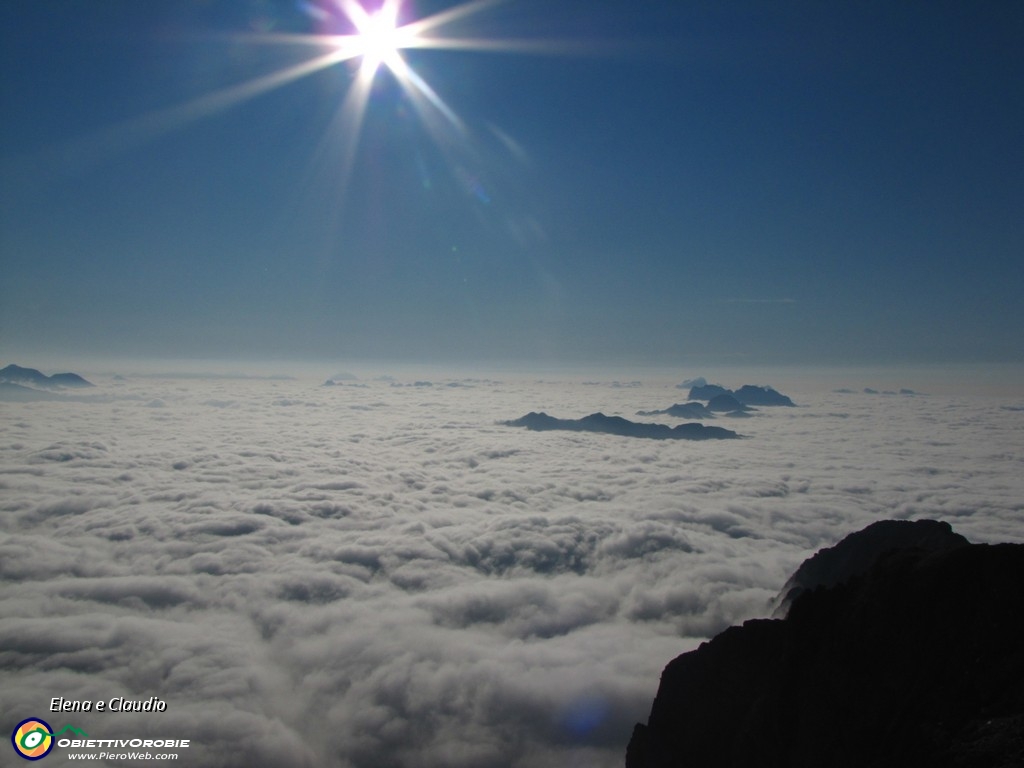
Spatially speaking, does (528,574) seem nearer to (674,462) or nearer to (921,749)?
(921,749)

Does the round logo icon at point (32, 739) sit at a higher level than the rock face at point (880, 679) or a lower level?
lower

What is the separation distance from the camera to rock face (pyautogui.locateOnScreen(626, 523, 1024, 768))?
13.4 meters

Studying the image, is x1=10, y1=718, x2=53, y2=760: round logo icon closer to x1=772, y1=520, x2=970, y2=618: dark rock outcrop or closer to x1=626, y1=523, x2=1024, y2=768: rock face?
x1=626, y1=523, x2=1024, y2=768: rock face

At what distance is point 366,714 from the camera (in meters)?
49.6

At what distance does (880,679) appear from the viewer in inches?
657

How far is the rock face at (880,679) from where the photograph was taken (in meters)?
13.4

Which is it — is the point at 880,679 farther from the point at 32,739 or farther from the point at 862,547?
the point at 32,739

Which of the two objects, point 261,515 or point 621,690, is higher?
point 261,515

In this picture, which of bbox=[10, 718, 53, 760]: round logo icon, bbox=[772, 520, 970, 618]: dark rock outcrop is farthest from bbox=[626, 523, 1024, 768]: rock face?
bbox=[10, 718, 53, 760]: round logo icon

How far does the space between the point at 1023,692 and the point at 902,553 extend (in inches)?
290

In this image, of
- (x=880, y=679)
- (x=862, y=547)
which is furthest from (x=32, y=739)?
(x=862, y=547)

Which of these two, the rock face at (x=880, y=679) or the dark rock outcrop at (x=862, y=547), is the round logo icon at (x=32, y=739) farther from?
the dark rock outcrop at (x=862, y=547)

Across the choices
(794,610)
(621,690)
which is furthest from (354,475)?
(794,610)

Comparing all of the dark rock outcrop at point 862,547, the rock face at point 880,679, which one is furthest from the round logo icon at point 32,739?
the dark rock outcrop at point 862,547
